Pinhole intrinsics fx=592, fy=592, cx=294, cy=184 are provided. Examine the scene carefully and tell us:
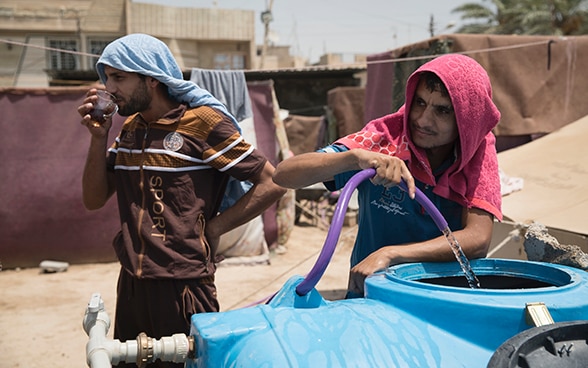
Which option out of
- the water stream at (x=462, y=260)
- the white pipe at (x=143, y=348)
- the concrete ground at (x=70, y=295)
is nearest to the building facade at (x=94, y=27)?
the concrete ground at (x=70, y=295)

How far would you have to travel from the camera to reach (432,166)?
183cm

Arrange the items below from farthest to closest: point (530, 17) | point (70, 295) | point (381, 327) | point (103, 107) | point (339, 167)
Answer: point (530, 17)
point (70, 295)
point (103, 107)
point (339, 167)
point (381, 327)

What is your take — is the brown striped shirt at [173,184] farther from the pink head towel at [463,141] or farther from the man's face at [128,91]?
the pink head towel at [463,141]

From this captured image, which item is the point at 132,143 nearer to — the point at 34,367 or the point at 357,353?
the point at 357,353

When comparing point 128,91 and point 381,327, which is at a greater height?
point 128,91

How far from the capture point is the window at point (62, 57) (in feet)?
86.2

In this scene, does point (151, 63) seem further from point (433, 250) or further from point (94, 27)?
point (94, 27)

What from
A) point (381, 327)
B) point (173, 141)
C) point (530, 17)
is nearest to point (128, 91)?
point (173, 141)

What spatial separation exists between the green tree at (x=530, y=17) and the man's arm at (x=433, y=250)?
62.6 ft

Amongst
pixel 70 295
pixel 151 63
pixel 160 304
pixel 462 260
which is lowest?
pixel 70 295

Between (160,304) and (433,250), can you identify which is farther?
(160,304)

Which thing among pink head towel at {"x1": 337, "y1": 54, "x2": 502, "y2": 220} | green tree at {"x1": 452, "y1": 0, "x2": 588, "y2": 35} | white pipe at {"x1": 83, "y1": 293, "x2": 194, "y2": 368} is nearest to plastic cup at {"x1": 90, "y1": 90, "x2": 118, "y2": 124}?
pink head towel at {"x1": 337, "y1": 54, "x2": 502, "y2": 220}

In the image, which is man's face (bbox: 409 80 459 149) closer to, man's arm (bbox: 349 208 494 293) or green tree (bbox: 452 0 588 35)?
man's arm (bbox: 349 208 494 293)

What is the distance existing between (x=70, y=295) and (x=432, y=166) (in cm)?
496
